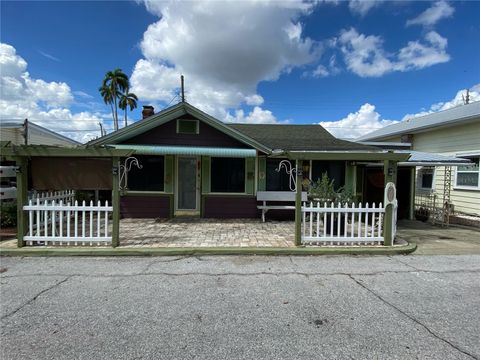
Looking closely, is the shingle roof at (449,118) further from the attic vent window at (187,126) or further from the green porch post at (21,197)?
the green porch post at (21,197)

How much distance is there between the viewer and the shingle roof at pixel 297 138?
10117 millimetres

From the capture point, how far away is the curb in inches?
221

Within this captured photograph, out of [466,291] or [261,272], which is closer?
[466,291]

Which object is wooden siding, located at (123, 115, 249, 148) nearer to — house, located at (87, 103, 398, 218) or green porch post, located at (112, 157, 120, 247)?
house, located at (87, 103, 398, 218)

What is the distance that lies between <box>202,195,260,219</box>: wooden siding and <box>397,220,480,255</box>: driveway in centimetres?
436

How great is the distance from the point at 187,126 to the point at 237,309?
6994 mm

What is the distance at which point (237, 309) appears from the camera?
139 inches

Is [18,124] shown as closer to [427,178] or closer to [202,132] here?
[202,132]

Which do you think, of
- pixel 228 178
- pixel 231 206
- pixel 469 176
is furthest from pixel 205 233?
pixel 469 176

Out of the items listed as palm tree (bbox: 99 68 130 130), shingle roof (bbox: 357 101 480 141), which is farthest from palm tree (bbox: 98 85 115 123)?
shingle roof (bbox: 357 101 480 141)

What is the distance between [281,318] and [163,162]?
7.31 meters

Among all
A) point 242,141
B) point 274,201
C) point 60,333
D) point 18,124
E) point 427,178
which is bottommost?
point 60,333

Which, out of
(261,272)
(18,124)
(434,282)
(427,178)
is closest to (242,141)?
(261,272)

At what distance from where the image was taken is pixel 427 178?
12320 mm
